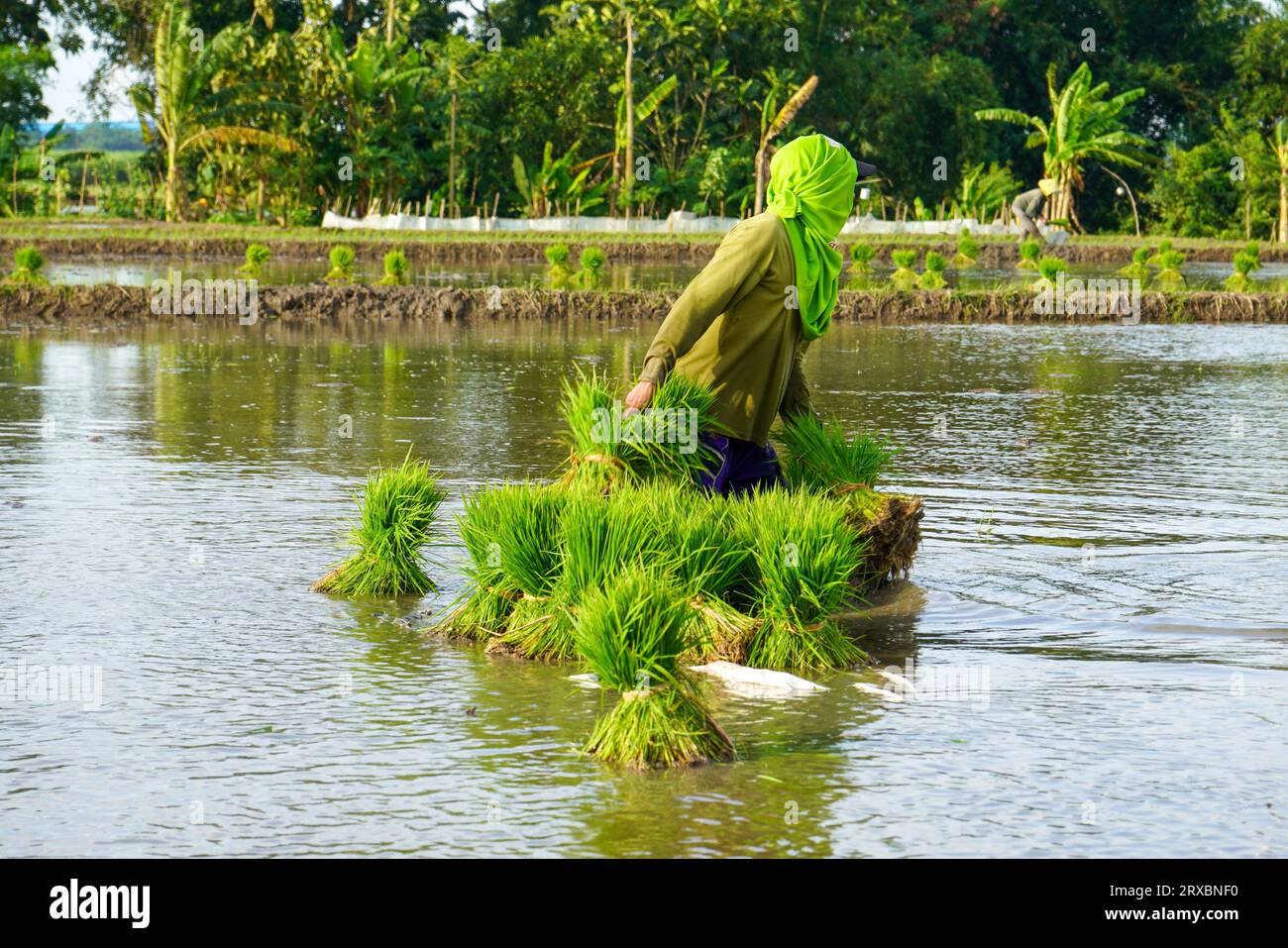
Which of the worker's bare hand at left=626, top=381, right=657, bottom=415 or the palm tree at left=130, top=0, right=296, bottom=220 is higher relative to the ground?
the palm tree at left=130, top=0, right=296, bottom=220

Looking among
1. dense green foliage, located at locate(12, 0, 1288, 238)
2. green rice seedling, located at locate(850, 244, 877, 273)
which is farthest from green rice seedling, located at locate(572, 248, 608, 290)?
dense green foliage, located at locate(12, 0, 1288, 238)

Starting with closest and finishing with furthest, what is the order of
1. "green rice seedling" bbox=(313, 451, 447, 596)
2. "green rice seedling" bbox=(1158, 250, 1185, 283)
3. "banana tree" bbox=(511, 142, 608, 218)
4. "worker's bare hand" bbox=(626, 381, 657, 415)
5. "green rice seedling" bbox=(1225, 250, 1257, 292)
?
"worker's bare hand" bbox=(626, 381, 657, 415) → "green rice seedling" bbox=(313, 451, 447, 596) → "green rice seedling" bbox=(1225, 250, 1257, 292) → "green rice seedling" bbox=(1158, 250, 1185, 283) → "banana tree" bbox=(511, 142, 608, 218)

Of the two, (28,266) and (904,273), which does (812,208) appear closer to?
(28,266)

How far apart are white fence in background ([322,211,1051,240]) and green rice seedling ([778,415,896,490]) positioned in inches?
1220

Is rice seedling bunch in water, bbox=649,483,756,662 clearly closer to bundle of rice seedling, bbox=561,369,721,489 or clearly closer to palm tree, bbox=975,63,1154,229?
bundle of rice seedling, bbox=561,369,721,489

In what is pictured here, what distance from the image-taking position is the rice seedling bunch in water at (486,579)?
6234 mm

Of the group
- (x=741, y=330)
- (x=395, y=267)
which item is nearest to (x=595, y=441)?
(x=741, y=330)

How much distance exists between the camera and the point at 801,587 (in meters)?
5.97

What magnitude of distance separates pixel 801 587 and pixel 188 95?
107 feet

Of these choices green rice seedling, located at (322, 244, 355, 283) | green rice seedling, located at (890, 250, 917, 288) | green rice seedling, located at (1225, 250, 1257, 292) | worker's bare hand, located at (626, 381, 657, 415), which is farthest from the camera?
green rice seedling, located at (1225, 250, 1257, 292)

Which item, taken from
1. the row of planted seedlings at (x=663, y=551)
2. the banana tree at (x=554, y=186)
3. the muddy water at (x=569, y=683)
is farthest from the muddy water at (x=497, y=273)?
the row of planted seedlings at (x=663, y=551)

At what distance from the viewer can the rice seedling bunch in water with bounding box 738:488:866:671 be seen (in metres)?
5.95
